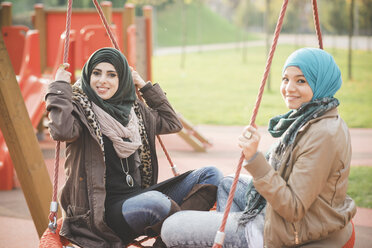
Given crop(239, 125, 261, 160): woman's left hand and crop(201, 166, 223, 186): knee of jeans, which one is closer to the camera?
crop(239, 125, 261, 160): woman's left hand

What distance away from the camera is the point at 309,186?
2.28 m

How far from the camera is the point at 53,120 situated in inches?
107

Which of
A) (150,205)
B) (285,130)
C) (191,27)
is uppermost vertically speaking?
(285,130)

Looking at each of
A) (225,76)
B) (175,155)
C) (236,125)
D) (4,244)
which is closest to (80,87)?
(4,244)

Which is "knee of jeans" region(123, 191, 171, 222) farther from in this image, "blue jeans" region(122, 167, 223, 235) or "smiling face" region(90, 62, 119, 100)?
"smiling face" region(90, 62, 119, 100)

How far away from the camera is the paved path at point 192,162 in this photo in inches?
175

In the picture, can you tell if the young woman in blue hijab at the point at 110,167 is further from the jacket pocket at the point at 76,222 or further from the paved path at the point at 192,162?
the paved path at the point at 192,162

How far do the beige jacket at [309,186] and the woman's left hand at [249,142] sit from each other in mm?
43

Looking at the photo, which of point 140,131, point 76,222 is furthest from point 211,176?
point 76,222

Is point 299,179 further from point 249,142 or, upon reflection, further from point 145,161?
point 145,161

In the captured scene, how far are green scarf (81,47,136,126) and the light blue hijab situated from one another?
1073 millimetres

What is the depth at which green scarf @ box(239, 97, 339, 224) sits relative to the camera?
243cm

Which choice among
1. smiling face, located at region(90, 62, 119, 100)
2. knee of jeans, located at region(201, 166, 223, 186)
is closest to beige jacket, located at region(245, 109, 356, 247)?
knee of jeans, located at region(201, 166, 223, 186)

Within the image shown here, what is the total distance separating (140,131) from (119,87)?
0.30 m
